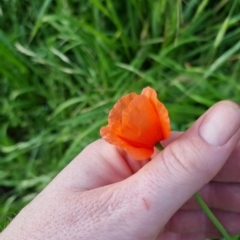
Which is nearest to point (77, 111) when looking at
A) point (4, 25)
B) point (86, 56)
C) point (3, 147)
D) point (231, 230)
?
point (86, 56)

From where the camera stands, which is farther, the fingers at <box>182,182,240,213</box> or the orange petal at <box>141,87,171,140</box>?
the fingers at <box>182,182,240,213</box>

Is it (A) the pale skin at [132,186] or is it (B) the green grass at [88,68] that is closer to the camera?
(A) the pale skin at [132,186]

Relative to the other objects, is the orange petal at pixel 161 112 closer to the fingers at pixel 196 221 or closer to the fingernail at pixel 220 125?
the fingernail at pixel 220 125

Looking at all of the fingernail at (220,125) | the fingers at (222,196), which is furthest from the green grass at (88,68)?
the fingernail at (220,125)

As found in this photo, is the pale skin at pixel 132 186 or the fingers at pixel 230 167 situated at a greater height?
the pale skin at pixel 132 186

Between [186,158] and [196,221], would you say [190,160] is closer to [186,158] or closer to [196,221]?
[186,158]

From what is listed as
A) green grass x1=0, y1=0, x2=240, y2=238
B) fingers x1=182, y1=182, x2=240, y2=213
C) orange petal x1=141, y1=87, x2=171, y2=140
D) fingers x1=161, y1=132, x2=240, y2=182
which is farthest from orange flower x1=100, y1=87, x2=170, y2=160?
green grass x1=0, y1=0, x2=240, y2=238

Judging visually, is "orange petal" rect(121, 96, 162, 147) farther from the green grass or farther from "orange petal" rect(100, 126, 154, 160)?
the green grass

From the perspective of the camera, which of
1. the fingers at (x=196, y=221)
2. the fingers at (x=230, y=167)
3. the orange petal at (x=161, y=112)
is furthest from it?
the fingers at (x=196, y=221)

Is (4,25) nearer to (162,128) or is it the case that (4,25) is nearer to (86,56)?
(86,56)
